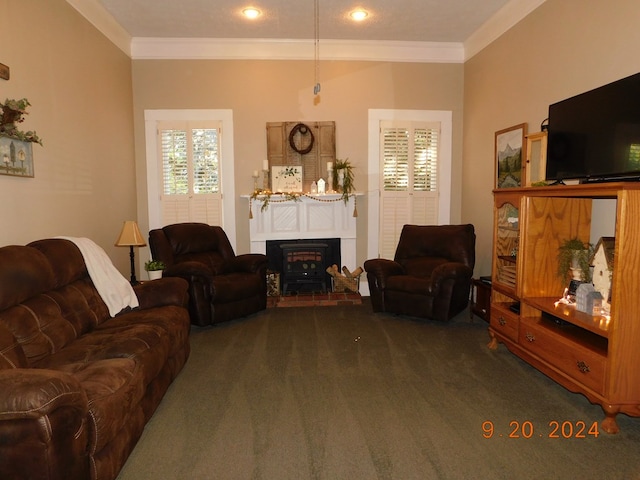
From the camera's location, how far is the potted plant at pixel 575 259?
118 inches

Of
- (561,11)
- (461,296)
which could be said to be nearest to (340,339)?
(461,296)

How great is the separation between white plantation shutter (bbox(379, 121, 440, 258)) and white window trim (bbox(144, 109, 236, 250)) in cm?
193

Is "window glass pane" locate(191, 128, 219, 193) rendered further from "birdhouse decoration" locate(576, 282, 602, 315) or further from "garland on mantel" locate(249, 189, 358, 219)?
"birdhouse decoration" locate(576, 282, 602, 315)

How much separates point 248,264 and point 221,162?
4.85 ft

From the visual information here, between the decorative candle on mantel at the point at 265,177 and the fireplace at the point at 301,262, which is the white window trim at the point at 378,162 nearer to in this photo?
the fireplace at the point at 301,262

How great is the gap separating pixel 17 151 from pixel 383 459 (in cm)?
303

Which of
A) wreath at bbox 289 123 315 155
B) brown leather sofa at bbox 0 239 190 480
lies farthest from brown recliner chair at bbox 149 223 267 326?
wreath at bbox 289 123 315 155

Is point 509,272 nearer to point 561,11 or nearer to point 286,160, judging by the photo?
point 561,11

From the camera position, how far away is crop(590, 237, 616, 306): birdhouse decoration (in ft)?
8.80

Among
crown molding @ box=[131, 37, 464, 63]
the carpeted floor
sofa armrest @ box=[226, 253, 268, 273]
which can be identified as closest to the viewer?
the carpeted floor

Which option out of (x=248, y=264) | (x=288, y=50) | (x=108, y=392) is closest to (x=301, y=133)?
(x=288, y=50)

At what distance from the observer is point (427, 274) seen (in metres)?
4.64

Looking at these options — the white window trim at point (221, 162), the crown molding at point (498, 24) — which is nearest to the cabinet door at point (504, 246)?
the crown molding at point (498, 24)

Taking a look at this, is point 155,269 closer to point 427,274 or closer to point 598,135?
point 427,274
